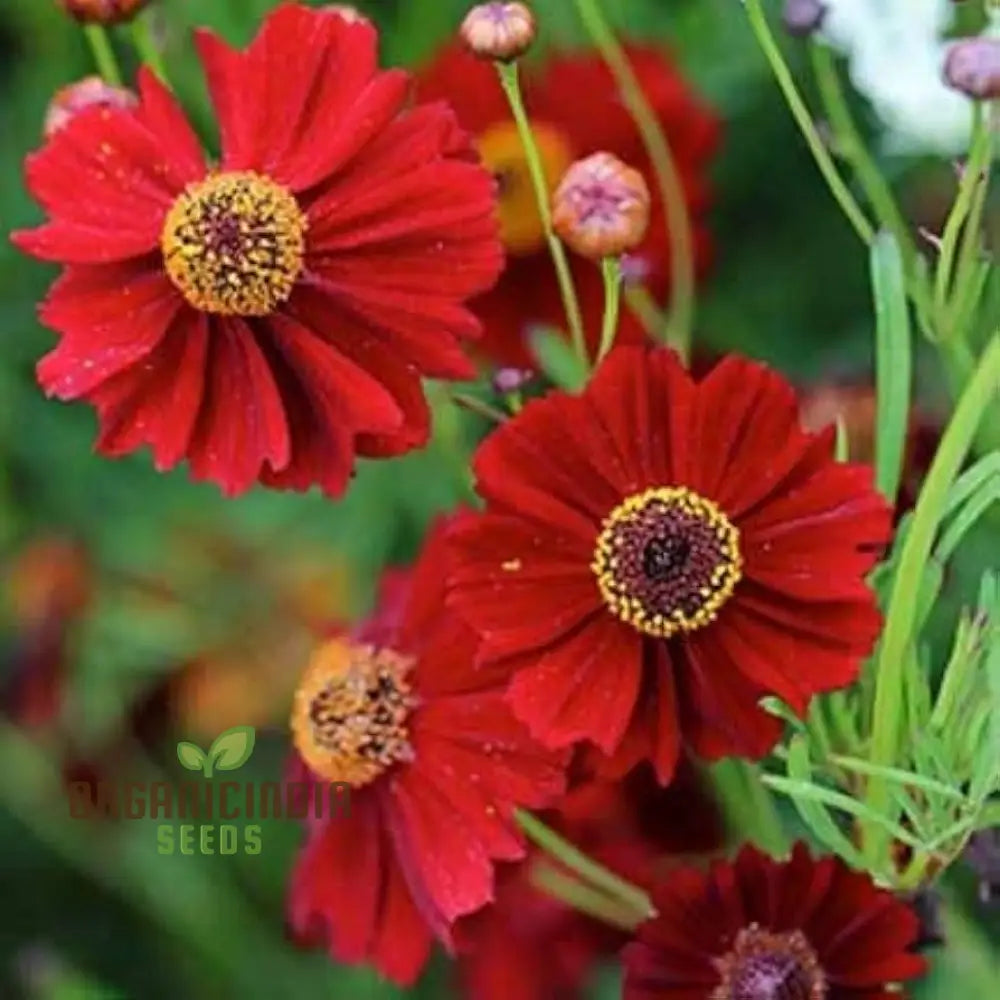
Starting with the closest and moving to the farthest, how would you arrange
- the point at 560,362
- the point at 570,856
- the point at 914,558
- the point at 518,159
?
the point at 914,558 < the point at 570,856 < the point at 560,362 < the point at 518,159

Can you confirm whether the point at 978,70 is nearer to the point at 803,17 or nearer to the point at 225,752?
the point at 803,17

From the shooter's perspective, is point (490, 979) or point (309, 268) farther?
point (490, 979)

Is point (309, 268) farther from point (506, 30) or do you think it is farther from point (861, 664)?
point (861, 664)

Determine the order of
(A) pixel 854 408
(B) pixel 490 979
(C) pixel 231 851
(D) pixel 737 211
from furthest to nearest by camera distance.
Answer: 1. (D) pixel 737 211
2. (C) pixel 231 851
3. (B) pixel 490 979
4. (A) pixel 854 408

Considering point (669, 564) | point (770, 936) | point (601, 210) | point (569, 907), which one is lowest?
point (569, 907)

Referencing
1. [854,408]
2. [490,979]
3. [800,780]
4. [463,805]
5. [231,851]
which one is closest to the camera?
[800,780]

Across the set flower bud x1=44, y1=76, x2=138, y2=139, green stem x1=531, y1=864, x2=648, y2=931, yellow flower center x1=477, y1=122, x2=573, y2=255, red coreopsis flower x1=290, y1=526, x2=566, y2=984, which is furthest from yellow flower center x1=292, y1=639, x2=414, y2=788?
yellow flower center x1=477, y1=122, x2=573, y2=255

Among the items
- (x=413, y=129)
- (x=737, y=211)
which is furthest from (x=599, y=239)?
(x=737, y=211)

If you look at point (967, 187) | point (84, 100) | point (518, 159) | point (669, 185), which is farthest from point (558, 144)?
point (967, 187)
